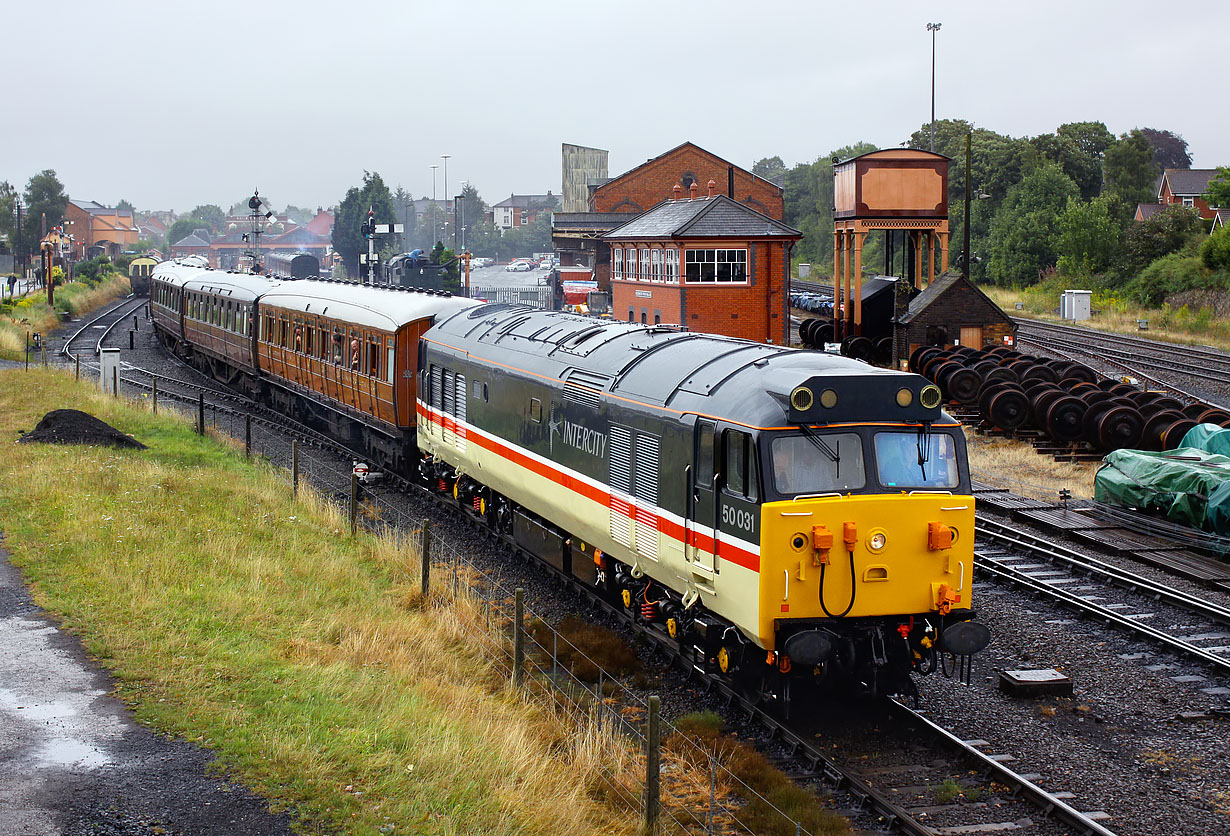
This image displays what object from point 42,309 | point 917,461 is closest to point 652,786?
point 917,461

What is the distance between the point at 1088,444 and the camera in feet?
87.5

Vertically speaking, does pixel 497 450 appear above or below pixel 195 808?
above

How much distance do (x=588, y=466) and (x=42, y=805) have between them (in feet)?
24.8

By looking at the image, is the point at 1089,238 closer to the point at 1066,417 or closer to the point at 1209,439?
the point at 1066,417

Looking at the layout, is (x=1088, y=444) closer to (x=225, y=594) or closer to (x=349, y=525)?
(x=349, y=525)

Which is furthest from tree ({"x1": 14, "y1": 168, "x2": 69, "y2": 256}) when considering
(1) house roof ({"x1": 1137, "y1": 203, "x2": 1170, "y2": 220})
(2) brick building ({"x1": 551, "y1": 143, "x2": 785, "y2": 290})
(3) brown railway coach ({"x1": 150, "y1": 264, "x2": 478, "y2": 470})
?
(1) house roof ({"x1": 1137, "y1": 203, "x2": 1170, "y2": 220})

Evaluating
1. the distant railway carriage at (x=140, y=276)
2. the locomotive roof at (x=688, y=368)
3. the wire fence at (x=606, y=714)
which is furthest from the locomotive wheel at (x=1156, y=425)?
the distant railway carriage at (x=140, y=276)

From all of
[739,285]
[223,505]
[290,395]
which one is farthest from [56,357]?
[223,505]

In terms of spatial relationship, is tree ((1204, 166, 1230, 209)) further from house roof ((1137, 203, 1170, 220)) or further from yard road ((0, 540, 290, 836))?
yard road ((0, 540, 290, 836))

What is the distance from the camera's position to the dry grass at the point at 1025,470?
2325cm

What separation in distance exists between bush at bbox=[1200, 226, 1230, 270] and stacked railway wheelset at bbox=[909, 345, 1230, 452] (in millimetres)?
20963

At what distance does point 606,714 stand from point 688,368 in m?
3.82

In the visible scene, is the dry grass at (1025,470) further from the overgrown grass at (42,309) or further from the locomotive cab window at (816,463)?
the overgrown grass at (42,309)

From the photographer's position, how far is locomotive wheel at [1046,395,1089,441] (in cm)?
2653
